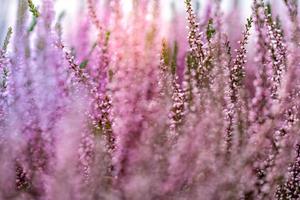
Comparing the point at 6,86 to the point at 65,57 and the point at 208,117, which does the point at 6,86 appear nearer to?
the point at 65,57

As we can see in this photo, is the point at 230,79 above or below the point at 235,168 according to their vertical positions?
above

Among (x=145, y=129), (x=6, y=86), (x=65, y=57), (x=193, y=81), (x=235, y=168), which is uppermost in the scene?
(x=6, y=86)

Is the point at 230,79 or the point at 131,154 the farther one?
the point at 230,79

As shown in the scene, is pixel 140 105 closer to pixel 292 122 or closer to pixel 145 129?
pixel 145 129

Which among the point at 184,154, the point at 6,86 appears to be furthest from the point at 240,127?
the point at 6,86

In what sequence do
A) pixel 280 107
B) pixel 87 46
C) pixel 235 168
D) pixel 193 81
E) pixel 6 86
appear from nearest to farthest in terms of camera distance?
pixel 235 168, pixel 280 107, pixel 193 81, pixel 6 86, pixel 87 46

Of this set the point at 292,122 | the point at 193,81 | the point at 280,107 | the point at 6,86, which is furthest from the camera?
the point at 6,86

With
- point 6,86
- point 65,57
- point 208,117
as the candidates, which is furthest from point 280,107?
point 6,86
